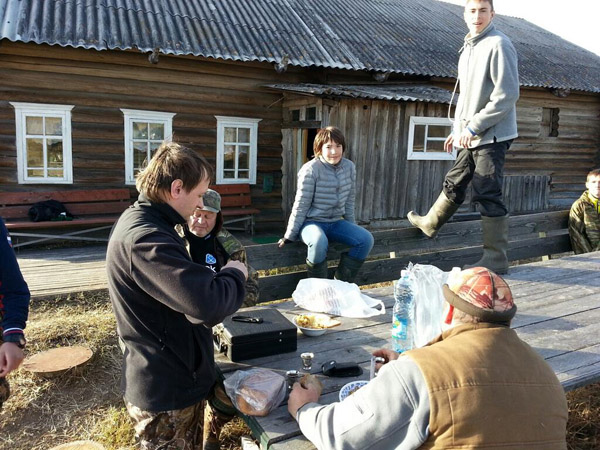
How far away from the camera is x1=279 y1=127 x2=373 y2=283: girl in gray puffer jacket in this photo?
155 inches

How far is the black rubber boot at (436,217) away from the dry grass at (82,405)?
1632mm

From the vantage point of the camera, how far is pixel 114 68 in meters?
8.31

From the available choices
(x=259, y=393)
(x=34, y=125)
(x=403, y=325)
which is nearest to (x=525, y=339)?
(x=403, y=325)

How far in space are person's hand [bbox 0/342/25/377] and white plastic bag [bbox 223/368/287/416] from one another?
2.88 ft

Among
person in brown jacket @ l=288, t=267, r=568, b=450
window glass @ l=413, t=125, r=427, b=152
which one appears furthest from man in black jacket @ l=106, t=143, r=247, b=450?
window glass @ l=413, t=125, r=427, b=152

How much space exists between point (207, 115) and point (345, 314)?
23.5 feet

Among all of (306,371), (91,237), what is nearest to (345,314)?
→ (306,371)

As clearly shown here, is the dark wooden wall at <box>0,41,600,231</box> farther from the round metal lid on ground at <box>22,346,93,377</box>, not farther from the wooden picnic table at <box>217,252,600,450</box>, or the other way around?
the wooden picnic table at <box>217,252,600,450</box>

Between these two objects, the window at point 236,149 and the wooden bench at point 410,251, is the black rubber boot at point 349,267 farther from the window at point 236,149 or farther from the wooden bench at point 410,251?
the window at point 236,149

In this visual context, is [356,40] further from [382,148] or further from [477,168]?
[477,168]

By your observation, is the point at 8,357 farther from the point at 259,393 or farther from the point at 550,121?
the point at 550,121

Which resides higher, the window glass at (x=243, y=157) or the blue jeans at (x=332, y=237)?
the window glass at (x=243, y=157)

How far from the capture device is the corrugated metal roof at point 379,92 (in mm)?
8234

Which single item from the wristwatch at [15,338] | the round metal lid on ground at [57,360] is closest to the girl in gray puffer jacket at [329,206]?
the round metal lid on ground at [57,360]
